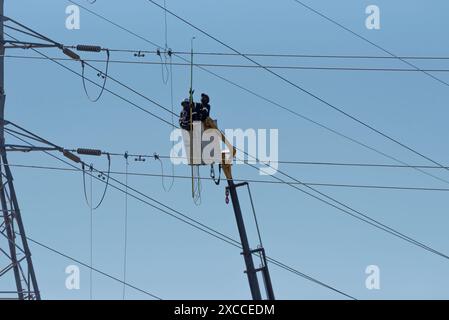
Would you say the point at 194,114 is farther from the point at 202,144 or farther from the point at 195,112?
the point at 202,144

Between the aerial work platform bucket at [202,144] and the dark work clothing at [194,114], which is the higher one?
the dark work clothing at [194,114]

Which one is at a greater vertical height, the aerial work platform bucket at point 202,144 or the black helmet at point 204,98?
the black helmet at point 204,98

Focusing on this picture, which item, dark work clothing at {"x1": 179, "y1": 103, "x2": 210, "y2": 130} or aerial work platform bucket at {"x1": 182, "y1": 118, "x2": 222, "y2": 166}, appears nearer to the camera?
aerial work platform bucket at {"x1": 182, "y1": 118, "x2": 222, "y2": 166}

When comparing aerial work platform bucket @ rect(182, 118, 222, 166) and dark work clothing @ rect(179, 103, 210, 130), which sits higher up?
dark work clothing @ rect(179, 103, 210, 130)

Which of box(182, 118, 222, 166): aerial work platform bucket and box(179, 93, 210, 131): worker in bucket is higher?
box(179, 93, 210, 131): worker in bucket

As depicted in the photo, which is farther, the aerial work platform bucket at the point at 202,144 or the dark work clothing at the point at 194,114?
the dark work clothing at the point at 194,114

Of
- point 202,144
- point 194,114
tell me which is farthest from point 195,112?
point 202,144

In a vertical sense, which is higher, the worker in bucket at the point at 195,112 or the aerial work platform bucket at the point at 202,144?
the worker in bucket at the point at 195,112
